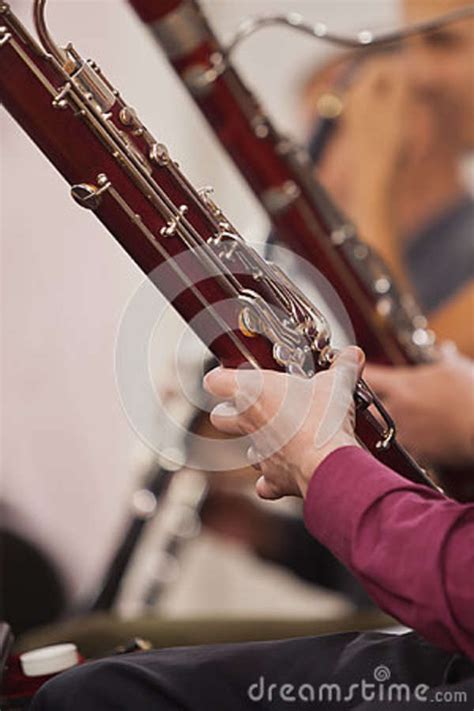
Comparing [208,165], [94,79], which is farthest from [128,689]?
[208,165]

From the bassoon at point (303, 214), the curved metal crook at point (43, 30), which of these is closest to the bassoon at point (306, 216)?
the bassoon at point (303, 214)

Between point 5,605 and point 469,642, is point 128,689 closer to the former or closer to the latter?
point 469,642

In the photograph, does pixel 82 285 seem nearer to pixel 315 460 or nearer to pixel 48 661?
pixel 48 661

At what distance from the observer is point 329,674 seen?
882 mm

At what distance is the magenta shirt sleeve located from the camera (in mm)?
785

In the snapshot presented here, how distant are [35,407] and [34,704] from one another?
1.62 m

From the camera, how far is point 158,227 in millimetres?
919

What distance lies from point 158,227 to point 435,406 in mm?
679

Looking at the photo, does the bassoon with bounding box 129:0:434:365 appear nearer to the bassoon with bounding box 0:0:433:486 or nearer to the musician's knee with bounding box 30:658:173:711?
the bassoon with bounding box 0:0:433:486

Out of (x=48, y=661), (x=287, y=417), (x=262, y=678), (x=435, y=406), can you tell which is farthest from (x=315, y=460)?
(x=435, y=406)

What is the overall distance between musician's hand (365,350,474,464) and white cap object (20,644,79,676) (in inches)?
23.8

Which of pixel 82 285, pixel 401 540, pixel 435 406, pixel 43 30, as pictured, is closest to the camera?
pixel 401 540

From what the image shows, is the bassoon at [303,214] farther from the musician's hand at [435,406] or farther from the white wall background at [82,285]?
the white wall background at [82,285]

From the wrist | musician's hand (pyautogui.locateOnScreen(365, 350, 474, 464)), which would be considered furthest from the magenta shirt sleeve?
musician's hand (pyautogui.locateOnScreen(365, 350, 474, 464))
